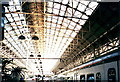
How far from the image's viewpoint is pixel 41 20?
37344 mm

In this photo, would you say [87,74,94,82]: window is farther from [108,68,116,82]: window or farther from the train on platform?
[108,68,116,82]: window

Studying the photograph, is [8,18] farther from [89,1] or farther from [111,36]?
[111,36]

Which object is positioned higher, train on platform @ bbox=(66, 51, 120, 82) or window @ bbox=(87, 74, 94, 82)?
train on platform @ bbox=(66, 51, 120, 82)

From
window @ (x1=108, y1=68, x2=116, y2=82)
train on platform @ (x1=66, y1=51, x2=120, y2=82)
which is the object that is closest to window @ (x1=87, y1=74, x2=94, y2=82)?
train on platform @ (x1=66, y1=51, x2=120, y2=82)

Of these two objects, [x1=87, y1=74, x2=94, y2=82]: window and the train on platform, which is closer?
the train on platform

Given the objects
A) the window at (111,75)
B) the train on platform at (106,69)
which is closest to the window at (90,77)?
the train on platform at (106,69)

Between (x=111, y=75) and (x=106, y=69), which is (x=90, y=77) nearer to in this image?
(x=106, y=69)

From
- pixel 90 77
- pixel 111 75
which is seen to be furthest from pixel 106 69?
pixel 90 77

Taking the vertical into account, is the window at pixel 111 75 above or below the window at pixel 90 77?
above

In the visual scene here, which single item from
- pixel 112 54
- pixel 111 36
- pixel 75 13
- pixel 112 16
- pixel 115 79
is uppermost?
pixel 75 13

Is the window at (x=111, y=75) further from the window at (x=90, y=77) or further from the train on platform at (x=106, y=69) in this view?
the window at (x=90, y=77)

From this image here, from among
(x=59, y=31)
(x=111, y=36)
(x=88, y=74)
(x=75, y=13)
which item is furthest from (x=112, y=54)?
(x=59, y=31)

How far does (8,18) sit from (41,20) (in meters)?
6.54

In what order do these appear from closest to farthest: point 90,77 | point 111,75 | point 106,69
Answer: point 111,75, point 106,69, point 90,77
